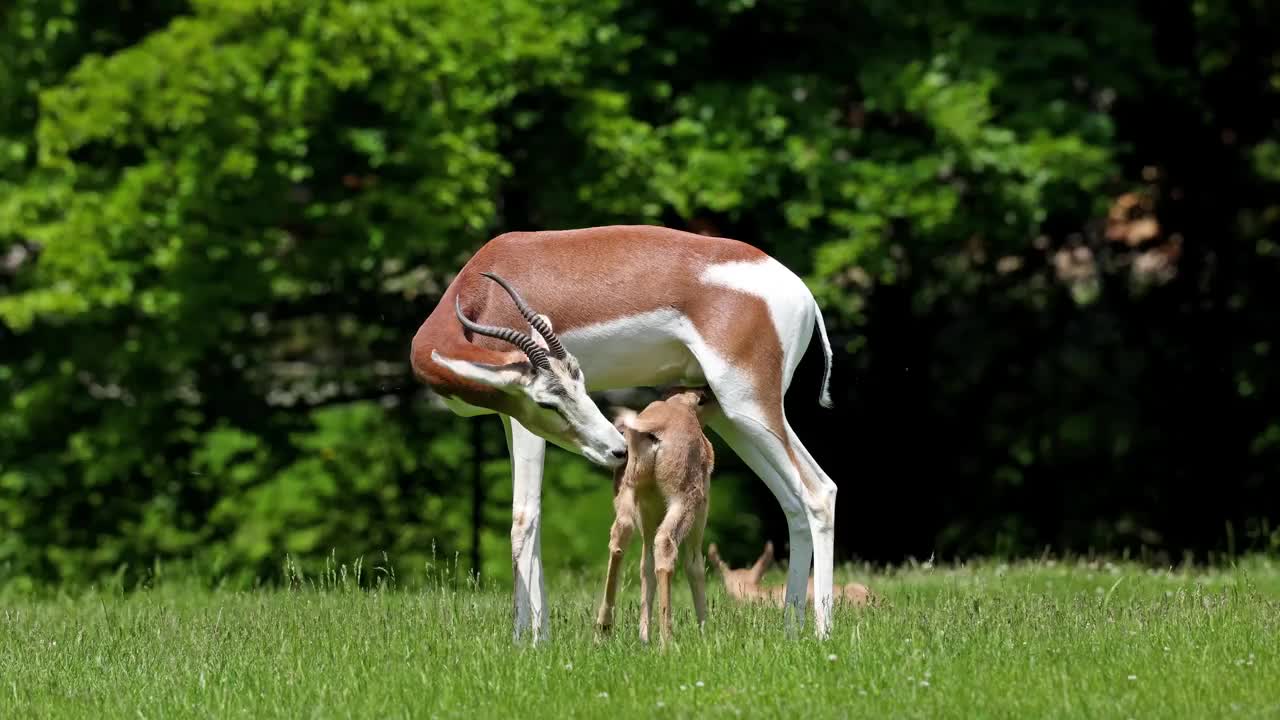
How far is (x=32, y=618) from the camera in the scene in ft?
33.1

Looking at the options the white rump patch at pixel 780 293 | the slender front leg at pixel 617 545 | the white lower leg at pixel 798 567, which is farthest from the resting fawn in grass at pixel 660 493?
the white rump patch at pixel 780 293

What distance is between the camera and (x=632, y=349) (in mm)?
7992

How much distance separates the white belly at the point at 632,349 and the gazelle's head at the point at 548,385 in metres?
0.52

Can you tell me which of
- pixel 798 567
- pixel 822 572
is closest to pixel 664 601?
pixel 822 572

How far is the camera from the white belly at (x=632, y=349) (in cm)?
791

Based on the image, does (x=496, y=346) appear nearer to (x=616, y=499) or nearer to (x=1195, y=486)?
(x=616, y=499)

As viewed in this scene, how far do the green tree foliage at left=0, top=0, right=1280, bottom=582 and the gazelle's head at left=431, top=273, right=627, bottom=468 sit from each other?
6.12m

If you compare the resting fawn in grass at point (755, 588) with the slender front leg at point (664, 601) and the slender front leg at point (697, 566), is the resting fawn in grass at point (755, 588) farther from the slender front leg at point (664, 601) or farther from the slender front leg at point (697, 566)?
the slender front leg at point (664, 601)

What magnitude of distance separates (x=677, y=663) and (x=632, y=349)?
4.95 ft

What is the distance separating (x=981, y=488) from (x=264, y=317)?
22.0ft

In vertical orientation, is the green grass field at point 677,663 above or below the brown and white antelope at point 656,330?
below

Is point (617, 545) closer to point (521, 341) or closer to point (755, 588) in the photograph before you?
point (521, 341)

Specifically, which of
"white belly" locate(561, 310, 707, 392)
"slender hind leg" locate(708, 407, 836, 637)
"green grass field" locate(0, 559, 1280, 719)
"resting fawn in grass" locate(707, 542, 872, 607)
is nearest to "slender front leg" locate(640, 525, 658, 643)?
"green grass field" locate(0, 559, 1280, 719)

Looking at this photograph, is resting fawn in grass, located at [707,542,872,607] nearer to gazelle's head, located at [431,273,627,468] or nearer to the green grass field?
the green grass field
